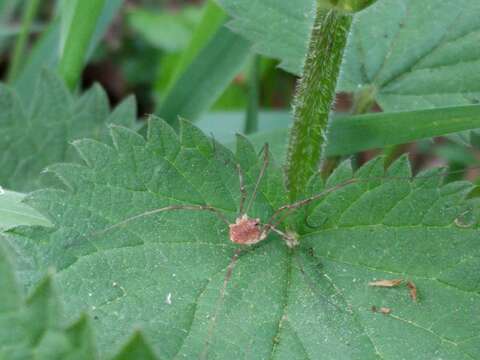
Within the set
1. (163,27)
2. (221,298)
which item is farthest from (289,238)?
(163,27)

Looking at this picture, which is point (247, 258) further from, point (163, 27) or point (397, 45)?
point (163, 27)

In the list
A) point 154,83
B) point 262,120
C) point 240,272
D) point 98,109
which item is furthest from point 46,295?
point 154,83

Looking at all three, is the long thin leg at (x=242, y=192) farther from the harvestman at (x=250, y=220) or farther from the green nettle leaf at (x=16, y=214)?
the green nettle leaf at (x=16, y=214)

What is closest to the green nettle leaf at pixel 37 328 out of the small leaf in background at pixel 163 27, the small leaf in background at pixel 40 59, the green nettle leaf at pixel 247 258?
the green nettle leaf at pixel 247 258

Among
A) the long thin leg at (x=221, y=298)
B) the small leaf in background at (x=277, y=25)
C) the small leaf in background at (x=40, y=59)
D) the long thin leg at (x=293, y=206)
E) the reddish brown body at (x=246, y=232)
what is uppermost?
the small leaf in background at (x=277, y=25)

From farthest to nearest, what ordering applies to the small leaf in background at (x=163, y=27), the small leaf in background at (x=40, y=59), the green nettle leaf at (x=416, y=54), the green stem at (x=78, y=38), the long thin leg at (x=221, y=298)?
the small leaf in background at (x=163, y=27), the small leaf in background at (x=40, y=59), the green stem at (x=78, y=38), the green nettle leaf at (x=416, y=54), the long thin leg at (x=221, y=298)

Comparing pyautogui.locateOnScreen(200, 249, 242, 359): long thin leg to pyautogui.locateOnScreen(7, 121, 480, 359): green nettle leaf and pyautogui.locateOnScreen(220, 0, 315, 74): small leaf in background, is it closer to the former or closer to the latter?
pyautogui.locateOnScreen(7, 121, 480, 359): green nettle leaf

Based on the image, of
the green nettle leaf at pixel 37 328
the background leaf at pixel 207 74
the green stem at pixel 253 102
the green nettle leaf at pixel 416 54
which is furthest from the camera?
the green stem at pixel 253 102
